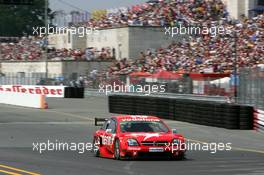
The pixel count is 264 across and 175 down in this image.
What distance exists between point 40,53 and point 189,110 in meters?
39.5

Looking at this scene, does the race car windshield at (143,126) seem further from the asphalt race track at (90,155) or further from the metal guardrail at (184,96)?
the metal guardrail at (184,96)

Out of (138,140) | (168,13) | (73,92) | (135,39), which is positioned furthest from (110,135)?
(135,39)

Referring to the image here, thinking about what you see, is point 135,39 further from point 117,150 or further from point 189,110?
point 117,150

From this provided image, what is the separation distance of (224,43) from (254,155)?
1081 inches

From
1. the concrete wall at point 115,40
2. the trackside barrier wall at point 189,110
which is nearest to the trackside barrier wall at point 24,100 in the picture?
the trackside barrier wall at point 189,110

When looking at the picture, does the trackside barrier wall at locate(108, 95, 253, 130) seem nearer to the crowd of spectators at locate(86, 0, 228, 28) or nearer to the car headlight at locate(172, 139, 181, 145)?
the car headlight at locate(172, 139, 181, 145)

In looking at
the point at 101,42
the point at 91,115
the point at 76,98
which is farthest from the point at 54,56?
the point at 91,115

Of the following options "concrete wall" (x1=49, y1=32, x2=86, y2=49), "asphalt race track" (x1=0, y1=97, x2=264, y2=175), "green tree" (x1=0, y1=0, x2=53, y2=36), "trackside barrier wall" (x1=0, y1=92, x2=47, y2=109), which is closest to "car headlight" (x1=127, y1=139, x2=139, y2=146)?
"asphalt race track" (x1=0, y1=97, x2=264, y2=175)

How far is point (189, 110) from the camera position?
32.5 metres

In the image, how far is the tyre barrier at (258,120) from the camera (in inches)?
1088

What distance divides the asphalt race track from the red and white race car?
11.0 inches

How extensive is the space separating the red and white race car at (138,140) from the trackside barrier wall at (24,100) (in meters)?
26.1

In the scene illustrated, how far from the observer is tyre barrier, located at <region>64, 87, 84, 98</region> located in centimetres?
5751

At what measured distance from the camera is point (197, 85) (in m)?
44.9
